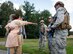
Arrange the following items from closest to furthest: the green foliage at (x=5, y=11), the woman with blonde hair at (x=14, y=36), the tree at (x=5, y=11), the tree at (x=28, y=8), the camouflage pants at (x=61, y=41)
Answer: the camouflage pants at (x=61, y=41) < the woman with blonde hair at (x=14, y=36) < the green foliage at (x=5, y=11) < the tree at (x=5, y=11) < the tree at (x=28, y=8)

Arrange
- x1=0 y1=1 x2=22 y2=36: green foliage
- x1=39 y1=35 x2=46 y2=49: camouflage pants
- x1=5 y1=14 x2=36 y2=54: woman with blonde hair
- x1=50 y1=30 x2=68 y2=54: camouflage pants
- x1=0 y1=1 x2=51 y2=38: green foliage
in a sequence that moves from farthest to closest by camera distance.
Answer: x1=0 y1=1 x2=22 y2=36: green foliage, x1=0 y1=1 x2=51 y2=38: green foliage, x1=39 y1=35 x2=46 y2=49: camouflage pants, x1=5 y1=14 x2=36 y2=54: woman with blonde hair, x1=50 y1=30 x2=68 y2=54: camouflage pants

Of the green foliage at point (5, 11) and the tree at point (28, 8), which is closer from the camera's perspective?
the green foliage at point (5, 11)

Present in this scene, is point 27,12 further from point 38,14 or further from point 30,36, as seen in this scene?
point 30,36

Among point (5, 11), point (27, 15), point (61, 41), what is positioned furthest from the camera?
point (27, 15)

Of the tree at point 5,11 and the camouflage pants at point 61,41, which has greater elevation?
the tree at point 5,11

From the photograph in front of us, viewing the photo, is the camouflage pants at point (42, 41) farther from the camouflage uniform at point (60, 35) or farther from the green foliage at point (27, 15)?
the green foliage at point (27, 15)

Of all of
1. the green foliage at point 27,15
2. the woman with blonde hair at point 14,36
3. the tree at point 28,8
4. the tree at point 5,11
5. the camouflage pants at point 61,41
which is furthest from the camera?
the tree at point 28,8

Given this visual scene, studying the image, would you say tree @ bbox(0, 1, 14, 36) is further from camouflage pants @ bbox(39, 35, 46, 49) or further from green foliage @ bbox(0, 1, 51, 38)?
camouflage pants @ bbox(39, 35, 46, 49)

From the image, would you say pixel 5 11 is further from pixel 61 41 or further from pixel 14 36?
pixel 61 41

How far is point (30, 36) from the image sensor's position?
7138 cm

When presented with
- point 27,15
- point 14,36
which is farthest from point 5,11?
point 14,36

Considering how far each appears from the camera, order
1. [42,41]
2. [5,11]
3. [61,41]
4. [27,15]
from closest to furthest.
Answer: [61,41] → [42,41] → [5,11] → [27,15]

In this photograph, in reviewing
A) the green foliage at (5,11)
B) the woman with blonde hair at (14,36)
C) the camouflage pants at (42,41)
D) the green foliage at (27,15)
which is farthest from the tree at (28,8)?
the woman with blonde hair at (14,36)

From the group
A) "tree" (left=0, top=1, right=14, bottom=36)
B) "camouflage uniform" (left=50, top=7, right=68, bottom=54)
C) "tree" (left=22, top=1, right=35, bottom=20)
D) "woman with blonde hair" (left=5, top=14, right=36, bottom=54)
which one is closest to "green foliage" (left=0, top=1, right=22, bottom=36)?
"tree" (left=0, top=1, right=14, bottom=36)
